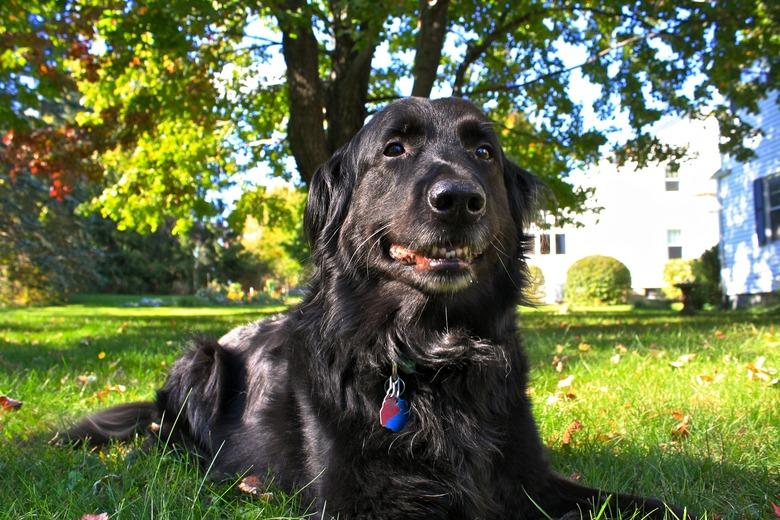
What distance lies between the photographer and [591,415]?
12.5 ft

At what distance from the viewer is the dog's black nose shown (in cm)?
219

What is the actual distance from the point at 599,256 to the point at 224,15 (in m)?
22.5

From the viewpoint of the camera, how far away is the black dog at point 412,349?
217 centimetres

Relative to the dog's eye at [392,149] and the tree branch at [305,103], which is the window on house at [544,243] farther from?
the tree branch at [305,103]

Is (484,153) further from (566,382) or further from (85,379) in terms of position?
(85,379)

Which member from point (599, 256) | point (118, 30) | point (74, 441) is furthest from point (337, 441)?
point (599, 256)

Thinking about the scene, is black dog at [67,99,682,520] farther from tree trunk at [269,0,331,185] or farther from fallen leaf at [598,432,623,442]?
tree trunk at [269,0,331,185]

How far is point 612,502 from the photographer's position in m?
2.17

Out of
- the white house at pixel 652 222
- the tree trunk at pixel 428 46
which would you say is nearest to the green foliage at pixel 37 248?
the tree trunk at pixel 428 46

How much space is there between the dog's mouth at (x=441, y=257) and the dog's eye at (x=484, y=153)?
51 centimetres

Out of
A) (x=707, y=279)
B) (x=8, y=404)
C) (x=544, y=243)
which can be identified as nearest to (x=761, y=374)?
(x=544, y=243)

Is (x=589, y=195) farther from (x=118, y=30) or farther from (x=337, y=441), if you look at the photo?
(x=337, y=441)

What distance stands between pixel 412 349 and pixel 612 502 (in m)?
0.87

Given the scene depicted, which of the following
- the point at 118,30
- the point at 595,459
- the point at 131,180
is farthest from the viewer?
the point at 131,180
